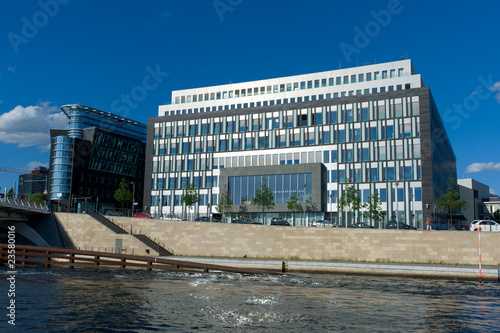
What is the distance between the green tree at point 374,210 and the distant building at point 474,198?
64.5m

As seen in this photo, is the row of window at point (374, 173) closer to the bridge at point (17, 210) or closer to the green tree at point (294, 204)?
the green tree at point (294, 204)

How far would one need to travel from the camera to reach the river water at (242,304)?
17.8 m

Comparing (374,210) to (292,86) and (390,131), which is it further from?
(292,86)

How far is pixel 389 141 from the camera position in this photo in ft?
260

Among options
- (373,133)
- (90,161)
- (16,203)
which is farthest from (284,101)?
(90,161)

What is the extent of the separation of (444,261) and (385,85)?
4817 cm

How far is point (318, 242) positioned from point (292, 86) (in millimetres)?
51599

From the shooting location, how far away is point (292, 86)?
95750 mm

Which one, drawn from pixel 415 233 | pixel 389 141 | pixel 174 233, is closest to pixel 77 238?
pixel 174 233

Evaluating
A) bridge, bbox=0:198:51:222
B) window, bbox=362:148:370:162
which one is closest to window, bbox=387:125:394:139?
window, bbox=362:148:370:162

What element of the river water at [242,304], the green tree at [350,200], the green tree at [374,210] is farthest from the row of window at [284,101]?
the river water at [242,304]

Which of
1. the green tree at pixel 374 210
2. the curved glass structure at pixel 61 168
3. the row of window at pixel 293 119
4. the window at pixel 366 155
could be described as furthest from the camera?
the curved glass structure at pixel 61 168

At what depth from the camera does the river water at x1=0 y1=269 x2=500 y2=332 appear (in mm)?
17812

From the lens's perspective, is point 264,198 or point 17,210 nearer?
point 17,210
